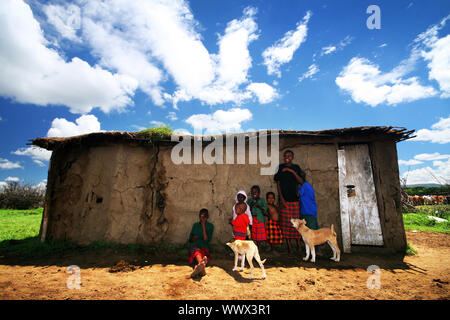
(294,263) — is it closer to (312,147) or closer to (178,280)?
(178,280)

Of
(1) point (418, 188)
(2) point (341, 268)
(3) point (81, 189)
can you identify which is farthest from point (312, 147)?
(1) point (418, 188)

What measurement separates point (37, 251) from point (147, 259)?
2973mm

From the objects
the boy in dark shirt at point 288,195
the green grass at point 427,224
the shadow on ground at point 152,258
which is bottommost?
the shadow on ground at point 152,258

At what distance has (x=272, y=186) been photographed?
16.3ft

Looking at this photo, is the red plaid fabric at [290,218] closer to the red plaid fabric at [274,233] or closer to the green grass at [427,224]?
the red plaid fabric at [274,233]

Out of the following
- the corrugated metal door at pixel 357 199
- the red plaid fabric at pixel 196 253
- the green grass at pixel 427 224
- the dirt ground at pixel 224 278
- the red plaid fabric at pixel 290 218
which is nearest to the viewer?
the dirt ground at pixel 224 278

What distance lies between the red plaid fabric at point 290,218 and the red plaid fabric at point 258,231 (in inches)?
19.7

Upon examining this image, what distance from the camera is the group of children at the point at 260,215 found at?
173 inches

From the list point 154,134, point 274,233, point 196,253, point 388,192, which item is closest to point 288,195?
point 274,233

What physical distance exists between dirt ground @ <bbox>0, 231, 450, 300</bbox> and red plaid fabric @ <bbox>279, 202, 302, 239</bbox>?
471 millimetres

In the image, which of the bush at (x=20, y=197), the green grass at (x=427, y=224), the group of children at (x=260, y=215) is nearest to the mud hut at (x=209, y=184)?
the group of children at (x=260, y=215)

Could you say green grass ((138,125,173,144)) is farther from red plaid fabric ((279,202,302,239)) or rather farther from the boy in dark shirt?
red plaid fabric ((279,202,302,239))

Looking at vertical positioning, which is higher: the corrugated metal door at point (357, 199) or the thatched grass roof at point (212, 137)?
the thatched grass roof at point (212, 137)

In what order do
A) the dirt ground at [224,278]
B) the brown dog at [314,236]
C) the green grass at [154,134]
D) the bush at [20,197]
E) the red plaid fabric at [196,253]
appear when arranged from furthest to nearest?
the bush at [20,197]
the green grass at [154,134]
the brown dog at [314,236]
the red plaid fabric at [196,253]
the dirt ground at [224,278]
